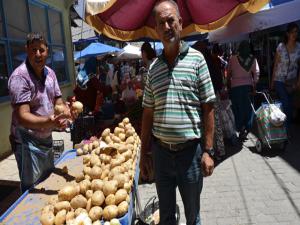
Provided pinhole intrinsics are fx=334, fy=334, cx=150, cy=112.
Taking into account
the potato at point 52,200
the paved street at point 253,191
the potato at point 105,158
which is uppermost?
the potato at point 105,158

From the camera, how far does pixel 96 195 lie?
2.57m

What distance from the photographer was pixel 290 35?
6.16 meters

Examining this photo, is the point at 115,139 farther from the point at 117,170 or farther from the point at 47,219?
the point at 47,219

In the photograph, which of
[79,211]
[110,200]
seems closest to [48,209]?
[79,211]

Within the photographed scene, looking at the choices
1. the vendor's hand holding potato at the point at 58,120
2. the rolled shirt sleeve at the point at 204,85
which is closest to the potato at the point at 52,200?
the vendor's hand holding potato at the point at 58,120

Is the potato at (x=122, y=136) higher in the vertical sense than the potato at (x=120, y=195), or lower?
higher

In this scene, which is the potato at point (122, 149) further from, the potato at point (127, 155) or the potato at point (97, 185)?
the potato at point (97, 185)

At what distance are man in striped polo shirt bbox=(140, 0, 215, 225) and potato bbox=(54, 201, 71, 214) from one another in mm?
723

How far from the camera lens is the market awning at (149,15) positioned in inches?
223

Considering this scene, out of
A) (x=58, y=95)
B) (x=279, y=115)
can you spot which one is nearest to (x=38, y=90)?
(x=58, y=95)

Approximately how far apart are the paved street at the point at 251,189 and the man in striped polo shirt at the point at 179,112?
1439mm

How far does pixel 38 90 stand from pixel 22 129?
1.23 ft

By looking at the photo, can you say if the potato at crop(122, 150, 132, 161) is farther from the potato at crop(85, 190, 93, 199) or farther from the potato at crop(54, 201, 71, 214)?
Answer: the potato at crop(54, 201, 71, 214)

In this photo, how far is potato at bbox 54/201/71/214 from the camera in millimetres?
2416
